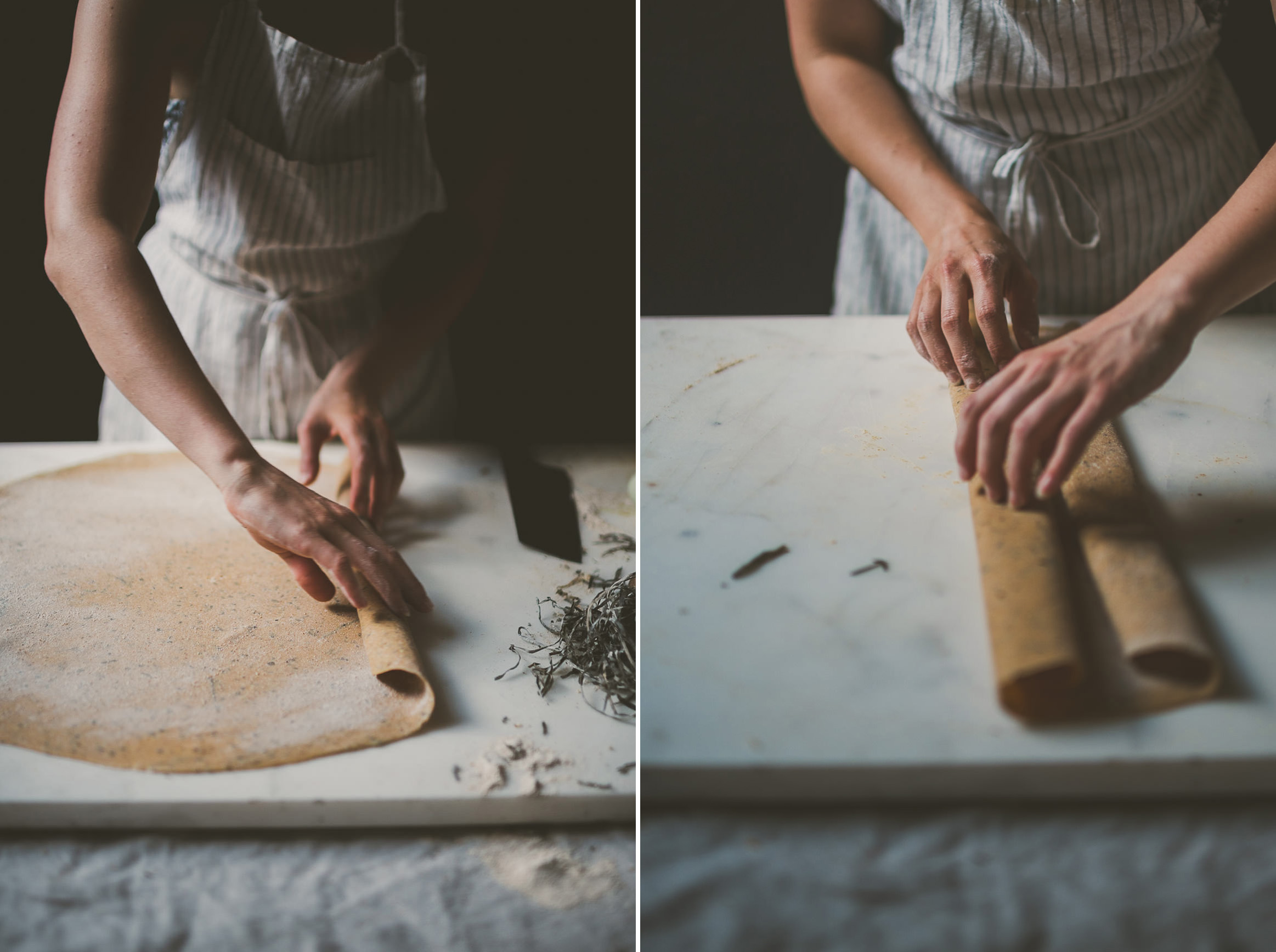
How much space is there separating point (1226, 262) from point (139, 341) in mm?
701

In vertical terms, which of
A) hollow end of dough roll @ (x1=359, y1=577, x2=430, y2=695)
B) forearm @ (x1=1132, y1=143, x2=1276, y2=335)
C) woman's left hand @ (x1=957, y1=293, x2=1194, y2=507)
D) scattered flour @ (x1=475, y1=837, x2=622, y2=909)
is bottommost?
scattered flour @ (x1=475, y1=837, x2=622, y2=909)

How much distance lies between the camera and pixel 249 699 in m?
0.49

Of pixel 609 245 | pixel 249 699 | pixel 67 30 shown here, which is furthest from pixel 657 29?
pixel 249 699

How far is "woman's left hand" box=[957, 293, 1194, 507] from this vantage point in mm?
458

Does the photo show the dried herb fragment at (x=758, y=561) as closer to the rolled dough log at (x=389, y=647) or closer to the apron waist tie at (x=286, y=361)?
the rolled dough log at (x=389, y=647)

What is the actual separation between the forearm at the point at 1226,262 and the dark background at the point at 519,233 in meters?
0.48

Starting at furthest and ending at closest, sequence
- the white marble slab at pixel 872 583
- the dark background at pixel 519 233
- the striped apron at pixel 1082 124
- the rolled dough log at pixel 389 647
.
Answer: the dark background at pixel 519 233, the striped apron at pixel 1082 124, the rolled dough log at pixel 389 647, the white marble slab at pixel 872 583

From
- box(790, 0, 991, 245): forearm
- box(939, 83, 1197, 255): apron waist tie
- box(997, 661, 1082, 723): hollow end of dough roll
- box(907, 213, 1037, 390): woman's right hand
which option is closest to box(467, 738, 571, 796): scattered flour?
box(997, 661, 1082, 723): hollow end of dough roll

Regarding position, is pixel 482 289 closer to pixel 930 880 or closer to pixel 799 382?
pixel 799 382

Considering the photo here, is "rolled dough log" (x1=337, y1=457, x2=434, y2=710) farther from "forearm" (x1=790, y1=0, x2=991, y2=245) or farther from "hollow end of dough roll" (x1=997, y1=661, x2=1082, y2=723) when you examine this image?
"forearm" (x1=790, y1=0, x2=991, y2=245)

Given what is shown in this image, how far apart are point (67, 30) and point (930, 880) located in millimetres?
943

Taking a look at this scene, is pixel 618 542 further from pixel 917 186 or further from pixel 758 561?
pixel 917 186

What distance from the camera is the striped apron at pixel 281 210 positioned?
69cm

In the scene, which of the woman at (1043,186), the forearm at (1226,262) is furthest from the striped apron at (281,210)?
the forearm at (1226,262)
